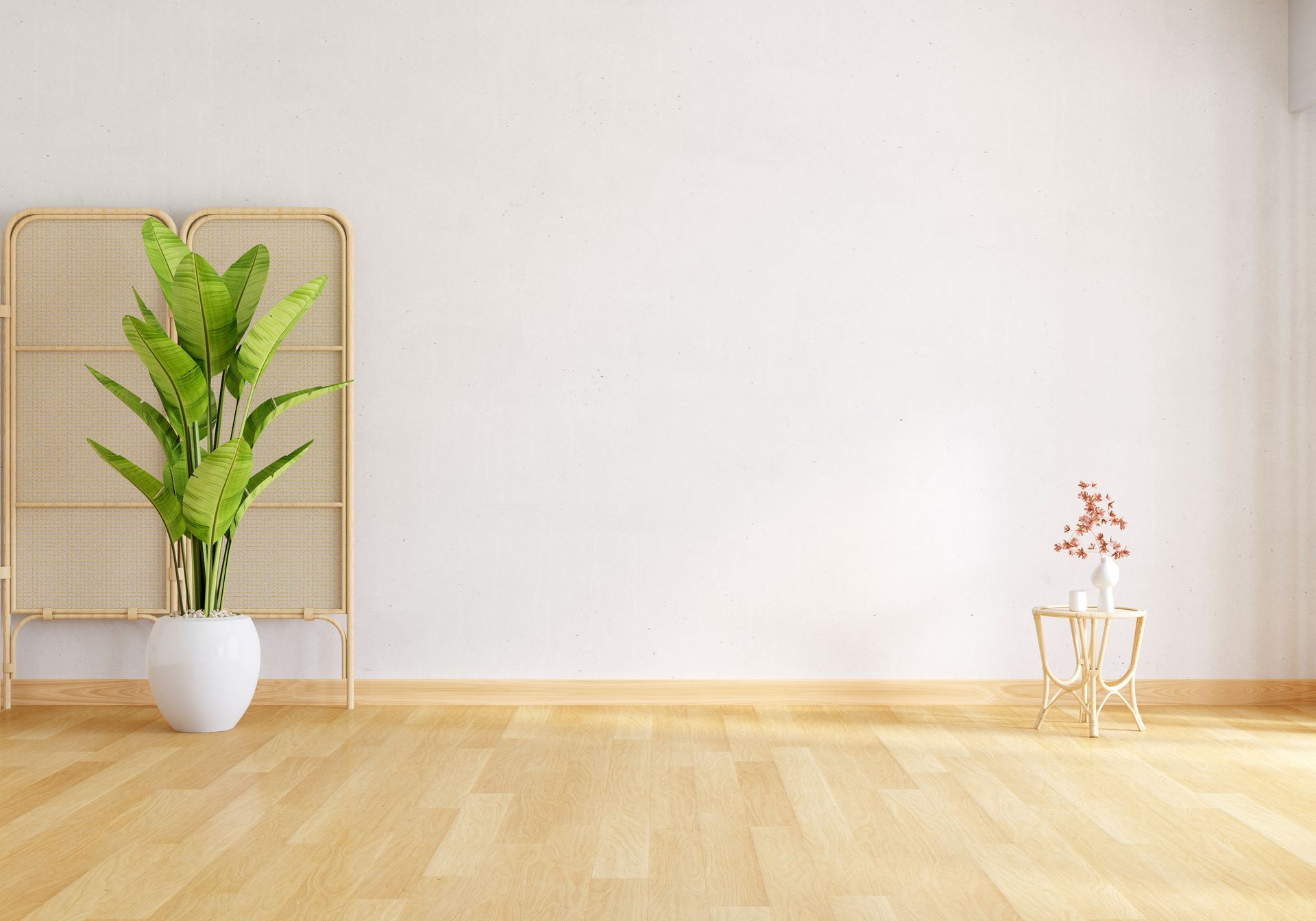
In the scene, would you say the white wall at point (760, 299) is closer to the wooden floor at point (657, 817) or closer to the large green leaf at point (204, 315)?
the wooden floor at point (657, 817)

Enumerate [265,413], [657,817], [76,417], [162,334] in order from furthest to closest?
1. [76,417]
2. [265,413]
3. [162,334]
4. [657,817]

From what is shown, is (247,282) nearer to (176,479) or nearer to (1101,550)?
(176,479)

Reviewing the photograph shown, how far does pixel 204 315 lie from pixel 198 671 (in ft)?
3.60

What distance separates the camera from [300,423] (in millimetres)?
3857

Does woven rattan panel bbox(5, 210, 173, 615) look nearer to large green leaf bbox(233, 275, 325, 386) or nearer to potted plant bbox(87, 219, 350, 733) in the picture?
potted plant bbox(87, 219, 350, 733)

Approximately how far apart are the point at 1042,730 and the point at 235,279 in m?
2.95

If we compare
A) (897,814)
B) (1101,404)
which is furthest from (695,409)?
(897,814)

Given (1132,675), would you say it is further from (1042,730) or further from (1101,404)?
(1101,404)

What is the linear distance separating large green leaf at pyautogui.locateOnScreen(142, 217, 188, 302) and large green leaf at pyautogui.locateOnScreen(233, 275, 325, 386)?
0.91 ft

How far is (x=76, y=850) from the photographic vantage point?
2242 mm

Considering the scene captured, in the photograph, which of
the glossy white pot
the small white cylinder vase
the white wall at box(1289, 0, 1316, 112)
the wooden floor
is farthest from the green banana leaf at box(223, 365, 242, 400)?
the white wall at box(1289, 0, 1316, 112)

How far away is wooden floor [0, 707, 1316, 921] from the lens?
1979 mm

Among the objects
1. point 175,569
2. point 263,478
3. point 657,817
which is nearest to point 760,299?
point 263,478

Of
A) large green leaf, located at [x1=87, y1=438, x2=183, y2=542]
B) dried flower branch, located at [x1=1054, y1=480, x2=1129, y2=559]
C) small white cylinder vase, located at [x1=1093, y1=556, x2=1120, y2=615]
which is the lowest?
small white cylinder vase, located at [x1=1093, y1=556, x2=1120, y2=615]
